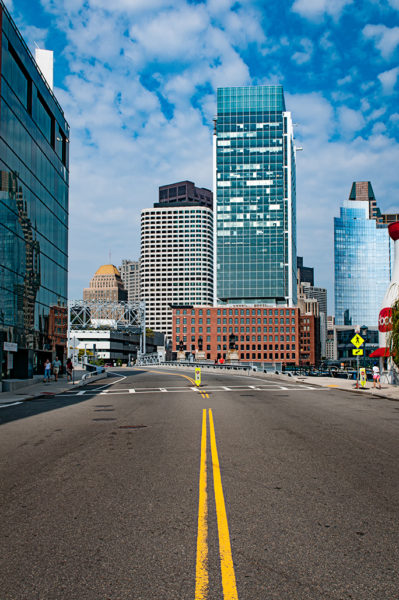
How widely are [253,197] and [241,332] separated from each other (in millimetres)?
49383

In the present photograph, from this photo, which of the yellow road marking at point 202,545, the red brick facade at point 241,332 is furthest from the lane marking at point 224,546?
the red brick facade at point 241,332

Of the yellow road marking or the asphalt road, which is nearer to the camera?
the yellow road marking

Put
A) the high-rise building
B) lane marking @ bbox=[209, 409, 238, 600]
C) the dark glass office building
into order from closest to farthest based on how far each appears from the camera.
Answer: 1. lane marking @ bbox=[209, 409, 238, 600]
2. the dark glass office building
3. the high-rise building

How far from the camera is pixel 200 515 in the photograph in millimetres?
6504

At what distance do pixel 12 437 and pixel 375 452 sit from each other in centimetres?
868

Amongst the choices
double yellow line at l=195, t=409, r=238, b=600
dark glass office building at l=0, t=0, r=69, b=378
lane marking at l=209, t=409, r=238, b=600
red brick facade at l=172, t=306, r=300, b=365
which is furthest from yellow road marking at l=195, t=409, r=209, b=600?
red brick facade at l=172, t=306, r=300, b=365

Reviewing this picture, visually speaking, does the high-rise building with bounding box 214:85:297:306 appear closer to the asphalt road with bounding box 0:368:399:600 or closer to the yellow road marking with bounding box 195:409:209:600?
the asphalt road with bounding box 0:368:399:600

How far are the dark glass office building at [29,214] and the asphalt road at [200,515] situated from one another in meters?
25.9

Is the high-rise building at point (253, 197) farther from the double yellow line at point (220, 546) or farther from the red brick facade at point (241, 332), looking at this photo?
the double yellow line at point (220, 546)

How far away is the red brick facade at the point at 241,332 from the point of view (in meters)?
185

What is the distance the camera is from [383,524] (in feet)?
20.2

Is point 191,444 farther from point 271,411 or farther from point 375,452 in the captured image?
point 271,411

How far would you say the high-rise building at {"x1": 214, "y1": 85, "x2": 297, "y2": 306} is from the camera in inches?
7549

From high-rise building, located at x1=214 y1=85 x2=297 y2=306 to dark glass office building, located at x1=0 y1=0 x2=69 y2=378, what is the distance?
139132 mm
